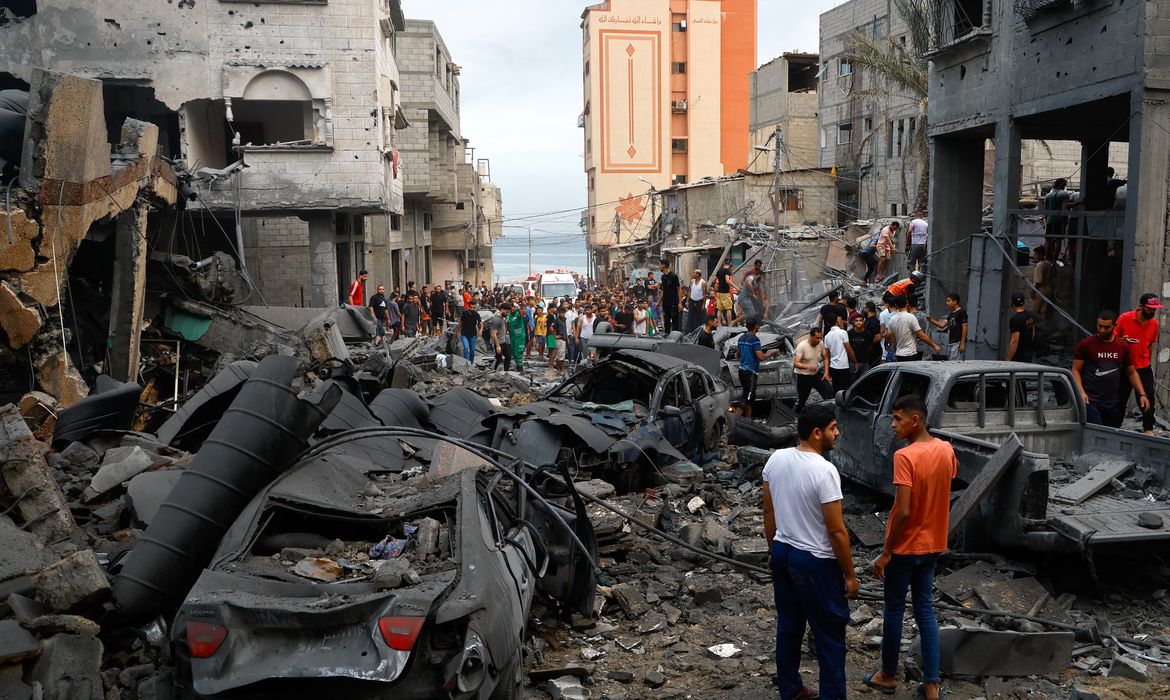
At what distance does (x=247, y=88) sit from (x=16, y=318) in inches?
615

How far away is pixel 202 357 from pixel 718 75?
178ft

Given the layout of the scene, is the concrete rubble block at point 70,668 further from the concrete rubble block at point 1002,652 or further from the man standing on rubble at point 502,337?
the man standing on rubble at point 502,337

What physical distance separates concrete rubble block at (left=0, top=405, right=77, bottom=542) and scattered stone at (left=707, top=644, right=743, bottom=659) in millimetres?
4366

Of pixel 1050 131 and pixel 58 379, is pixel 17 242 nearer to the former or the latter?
pixel 58 379

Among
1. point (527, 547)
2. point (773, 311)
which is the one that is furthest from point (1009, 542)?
point (773, 311)

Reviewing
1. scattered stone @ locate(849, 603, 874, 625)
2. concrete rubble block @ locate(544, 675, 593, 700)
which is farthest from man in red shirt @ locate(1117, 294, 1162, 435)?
concrete rubble block @ locate(544, 675, 593, 700)

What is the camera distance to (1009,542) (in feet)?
22.0

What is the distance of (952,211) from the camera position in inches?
710

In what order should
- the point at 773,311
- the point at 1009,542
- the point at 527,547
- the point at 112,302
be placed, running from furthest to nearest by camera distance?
1. the point at 773,311
2. the point at 112,302
3. the point at 1009,542
4. the point at 527,547

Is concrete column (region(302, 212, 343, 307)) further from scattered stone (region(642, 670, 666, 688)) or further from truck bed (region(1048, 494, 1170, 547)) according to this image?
truck bed (region(1048, 494, 1170, 547))

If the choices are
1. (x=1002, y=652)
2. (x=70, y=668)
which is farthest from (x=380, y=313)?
(x=1002, y=652)

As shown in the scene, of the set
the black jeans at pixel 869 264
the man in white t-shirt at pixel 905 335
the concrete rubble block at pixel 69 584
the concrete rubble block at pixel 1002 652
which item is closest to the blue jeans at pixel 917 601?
the concrete rubble block at pixel 1002 652

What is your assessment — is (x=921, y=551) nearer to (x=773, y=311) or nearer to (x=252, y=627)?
(x=252, y=627)

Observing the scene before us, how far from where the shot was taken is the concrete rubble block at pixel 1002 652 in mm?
5605
